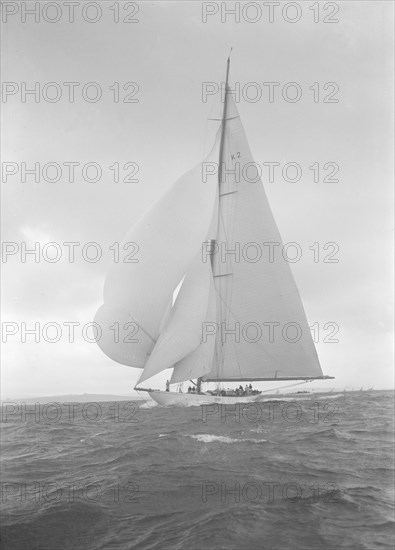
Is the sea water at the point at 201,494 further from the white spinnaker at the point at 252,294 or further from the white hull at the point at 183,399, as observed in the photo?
the white hull at the point at 183,399

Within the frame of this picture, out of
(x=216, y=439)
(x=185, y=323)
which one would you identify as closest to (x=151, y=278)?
(x=185, y=323)

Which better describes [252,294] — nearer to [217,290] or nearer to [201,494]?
[217,290]

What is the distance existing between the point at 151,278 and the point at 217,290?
648cm

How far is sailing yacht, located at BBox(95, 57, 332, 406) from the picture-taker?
23547mm

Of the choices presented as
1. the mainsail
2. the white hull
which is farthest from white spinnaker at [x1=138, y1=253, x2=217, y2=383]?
the white hull

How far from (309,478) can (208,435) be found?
21.8 ft

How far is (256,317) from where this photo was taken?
89.3ft

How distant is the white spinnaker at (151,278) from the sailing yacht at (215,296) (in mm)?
51

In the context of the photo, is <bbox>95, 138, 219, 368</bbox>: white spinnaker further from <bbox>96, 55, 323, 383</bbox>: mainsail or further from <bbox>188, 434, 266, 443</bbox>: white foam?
<bbox>188, 434, 266, 443</bbox>: white foam

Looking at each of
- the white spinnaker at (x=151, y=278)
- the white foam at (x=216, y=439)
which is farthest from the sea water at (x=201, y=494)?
the white spinnaker at (x=151, y=278)

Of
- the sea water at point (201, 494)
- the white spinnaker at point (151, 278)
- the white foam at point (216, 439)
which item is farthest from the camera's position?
the white spinnaker at point (151, 278)

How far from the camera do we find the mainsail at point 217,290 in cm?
2361

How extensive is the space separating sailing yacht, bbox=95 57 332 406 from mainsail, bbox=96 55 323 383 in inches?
2.3

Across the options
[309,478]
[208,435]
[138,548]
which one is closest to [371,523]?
[309,478]
